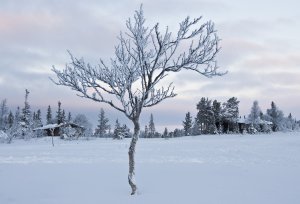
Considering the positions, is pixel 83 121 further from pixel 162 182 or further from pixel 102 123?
pixel 162 182

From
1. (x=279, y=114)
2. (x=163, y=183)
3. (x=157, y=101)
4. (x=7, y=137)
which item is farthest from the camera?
(x=279, y=114)

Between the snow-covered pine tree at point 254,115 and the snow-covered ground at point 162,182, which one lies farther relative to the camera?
the snow-covered pine tree at point 254,115

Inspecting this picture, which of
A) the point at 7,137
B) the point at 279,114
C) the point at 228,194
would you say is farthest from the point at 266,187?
the point at 279,114

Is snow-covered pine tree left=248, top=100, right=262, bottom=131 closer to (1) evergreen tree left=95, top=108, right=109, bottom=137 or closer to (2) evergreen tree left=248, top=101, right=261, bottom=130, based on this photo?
(2) evergreen tree left=248, top=101, right=261, bottom=130

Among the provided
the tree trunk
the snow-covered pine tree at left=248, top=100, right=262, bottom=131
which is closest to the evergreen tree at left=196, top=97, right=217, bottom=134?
the snow-covered pine tree at left=248, top=100, right=262, bottom=131

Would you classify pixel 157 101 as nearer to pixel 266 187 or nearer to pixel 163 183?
pixel 163 183

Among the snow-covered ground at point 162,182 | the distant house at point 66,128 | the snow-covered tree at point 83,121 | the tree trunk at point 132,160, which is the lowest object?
the snow-covered ground at point 162,182

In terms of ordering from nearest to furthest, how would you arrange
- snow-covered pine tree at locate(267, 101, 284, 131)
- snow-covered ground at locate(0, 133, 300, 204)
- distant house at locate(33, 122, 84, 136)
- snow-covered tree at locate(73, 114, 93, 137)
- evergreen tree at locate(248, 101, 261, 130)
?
snow-covered ground at locate(0, 133, 300, 204) → distant house at locate(33, 122, 84, 136) → evergreen tree at locate(248, 101, 261, 130) → snow-covered pine tree at locate(267, 101, 284, 131) → snow-covered tree at locate(73, 114, 93, 137)

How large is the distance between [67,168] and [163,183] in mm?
7279

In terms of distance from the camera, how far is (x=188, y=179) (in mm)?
15117

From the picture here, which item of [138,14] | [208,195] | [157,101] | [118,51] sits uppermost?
[138,14]

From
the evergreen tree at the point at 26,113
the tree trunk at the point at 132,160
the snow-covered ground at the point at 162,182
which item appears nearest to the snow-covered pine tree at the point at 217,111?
the evergreen tree at the point at 26,113

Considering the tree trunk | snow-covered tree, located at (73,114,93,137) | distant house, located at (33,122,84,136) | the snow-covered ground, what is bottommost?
the snow-covered ground

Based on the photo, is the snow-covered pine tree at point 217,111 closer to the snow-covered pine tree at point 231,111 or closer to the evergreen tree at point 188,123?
the snow-covered pine tree at point 231,111
